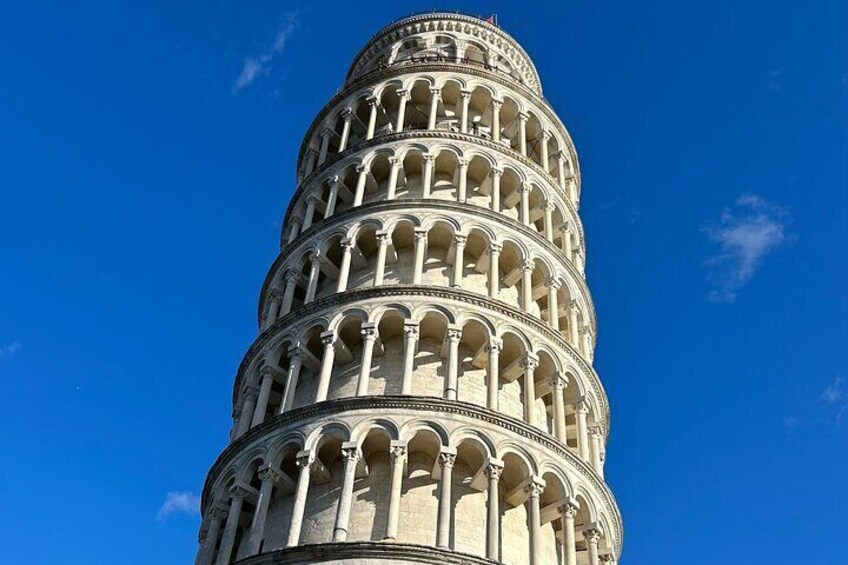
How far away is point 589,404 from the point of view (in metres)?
26.8

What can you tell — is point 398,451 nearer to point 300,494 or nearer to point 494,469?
point 494,469

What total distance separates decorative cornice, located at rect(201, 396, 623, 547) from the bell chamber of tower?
38 millimetres

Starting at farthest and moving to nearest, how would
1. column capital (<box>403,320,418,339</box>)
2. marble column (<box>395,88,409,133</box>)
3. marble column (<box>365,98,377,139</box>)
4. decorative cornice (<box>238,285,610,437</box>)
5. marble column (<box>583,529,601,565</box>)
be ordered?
marble column (<box>365,98,377,139</box>)
marble column (<box>395,88,409,133</box>)
decorative cornice (<box>238,285,610,437</box>)
column capital (<box>403,320,418,339</box>)
marble column (<box>583,529,601,565</box>)

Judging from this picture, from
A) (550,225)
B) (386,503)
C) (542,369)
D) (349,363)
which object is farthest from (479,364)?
(550,225)

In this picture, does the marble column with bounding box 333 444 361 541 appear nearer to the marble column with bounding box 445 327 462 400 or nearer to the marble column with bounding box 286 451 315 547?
the marble column with bounding box 286 451 315 547

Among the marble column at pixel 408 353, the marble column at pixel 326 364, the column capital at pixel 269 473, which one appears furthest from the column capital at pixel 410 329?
the column capital at pixel 269 473

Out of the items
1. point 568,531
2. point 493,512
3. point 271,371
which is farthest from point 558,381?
point 271,371

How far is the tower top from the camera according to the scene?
127ft

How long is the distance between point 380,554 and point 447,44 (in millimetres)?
25256

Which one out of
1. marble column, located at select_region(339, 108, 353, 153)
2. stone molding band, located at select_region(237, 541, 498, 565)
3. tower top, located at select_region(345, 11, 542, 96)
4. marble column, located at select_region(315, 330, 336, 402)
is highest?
tower top, located at select_region(345, 11, 542, 96)

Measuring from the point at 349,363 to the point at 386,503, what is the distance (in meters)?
→ 4.98

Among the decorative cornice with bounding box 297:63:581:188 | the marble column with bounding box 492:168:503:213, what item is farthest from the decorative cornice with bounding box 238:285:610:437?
the decorative cornice with bounding box 297:63:581:188

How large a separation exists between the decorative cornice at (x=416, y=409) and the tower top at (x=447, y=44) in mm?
19377

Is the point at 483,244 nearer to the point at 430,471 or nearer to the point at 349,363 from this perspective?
the point at 349,363
